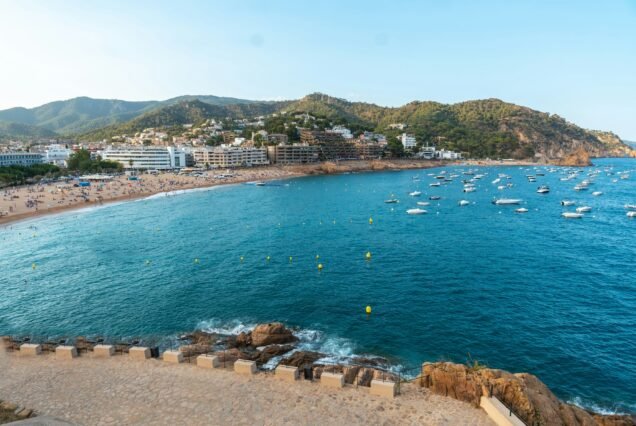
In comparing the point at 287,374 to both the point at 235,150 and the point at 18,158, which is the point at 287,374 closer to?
the point at 235,150

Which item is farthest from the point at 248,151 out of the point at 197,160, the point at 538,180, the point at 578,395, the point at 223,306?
the point at 578,395

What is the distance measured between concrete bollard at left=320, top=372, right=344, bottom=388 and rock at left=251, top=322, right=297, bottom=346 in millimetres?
7797

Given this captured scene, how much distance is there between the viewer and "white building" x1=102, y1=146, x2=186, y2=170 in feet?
415

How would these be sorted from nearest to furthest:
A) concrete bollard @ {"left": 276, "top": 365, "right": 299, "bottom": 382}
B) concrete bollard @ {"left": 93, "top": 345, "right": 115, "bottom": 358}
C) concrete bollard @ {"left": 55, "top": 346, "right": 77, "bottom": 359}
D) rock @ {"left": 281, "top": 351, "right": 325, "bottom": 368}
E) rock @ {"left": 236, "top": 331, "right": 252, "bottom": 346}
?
1. concrete bollard @ {"left": 276, "top": 365, "right": 299, "bottom": 382}
2. concrete bollard @ {"left": 55, "top": 346, "right": 77, "bottom": 359}
3. concrete bollard @ {"left": 93, "top": 345, "right": 115, "bottom": 358}
4. rock @ {"left": 281, "top": 351, "right": 325, "bottom": 368}
5. rock @ {"left": 236, "top": 331, "right": 252, "bottom": 346}

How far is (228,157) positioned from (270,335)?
120708 mm

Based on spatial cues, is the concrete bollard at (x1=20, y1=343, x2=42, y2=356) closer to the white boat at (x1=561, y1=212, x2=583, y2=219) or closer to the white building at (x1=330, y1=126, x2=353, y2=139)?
the white boat at (x1=561, y1=212, x2=583, y2=219)

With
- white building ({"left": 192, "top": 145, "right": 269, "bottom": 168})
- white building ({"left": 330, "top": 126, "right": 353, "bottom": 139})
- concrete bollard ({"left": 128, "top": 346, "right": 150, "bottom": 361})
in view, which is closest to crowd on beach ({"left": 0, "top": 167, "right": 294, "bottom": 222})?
white building ({"left": 192, "top": 145, "right": 269, "bottom": 168})

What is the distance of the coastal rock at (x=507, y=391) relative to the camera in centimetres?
1226

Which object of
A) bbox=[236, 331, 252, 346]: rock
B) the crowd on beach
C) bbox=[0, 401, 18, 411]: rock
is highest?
bbox=[0, 401, 18, 411]: rock

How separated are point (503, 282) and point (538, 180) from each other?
9739 cm

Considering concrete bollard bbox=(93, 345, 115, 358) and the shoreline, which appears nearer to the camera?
concrete bollard bbox=(93, 345, 115, 358)

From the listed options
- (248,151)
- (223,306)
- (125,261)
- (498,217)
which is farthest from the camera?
(248,151)

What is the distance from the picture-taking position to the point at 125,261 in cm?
3822

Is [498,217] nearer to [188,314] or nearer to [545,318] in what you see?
[545,318]
